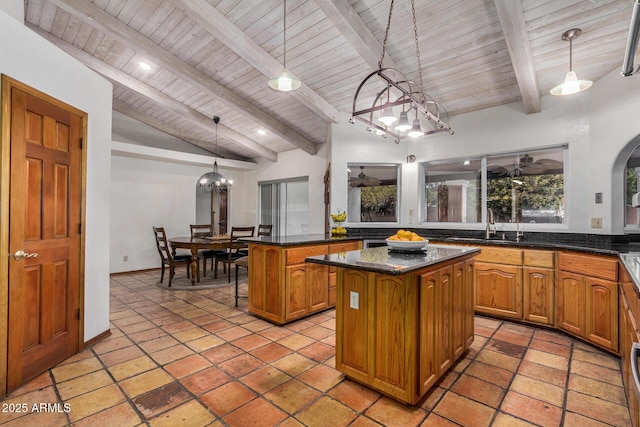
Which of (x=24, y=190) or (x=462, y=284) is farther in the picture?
(x=462, y=284)

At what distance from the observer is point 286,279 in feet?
10.4

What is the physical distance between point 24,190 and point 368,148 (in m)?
4.12

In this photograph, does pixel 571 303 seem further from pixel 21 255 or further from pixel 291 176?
pixel 291 176

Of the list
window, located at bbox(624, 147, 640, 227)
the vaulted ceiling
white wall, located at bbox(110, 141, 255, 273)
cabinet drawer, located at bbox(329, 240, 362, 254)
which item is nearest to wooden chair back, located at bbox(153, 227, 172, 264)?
white wall, located at bbox(110, 141, 255, 273)

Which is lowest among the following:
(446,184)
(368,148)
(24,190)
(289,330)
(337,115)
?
(289,330)

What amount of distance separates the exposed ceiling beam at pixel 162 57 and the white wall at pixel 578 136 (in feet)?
8.40

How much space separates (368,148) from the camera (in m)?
4.99

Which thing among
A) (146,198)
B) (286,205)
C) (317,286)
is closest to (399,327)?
(317,286)

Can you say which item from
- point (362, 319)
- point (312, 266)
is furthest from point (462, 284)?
point (312, 266)

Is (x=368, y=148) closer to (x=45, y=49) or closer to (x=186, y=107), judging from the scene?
(x=186, y=107)

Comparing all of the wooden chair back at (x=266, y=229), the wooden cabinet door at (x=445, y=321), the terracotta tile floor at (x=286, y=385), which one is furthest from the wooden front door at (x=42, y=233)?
the wooden chair back at (x=266, y=229)

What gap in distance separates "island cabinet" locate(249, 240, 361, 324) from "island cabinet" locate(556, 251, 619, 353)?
2.35m

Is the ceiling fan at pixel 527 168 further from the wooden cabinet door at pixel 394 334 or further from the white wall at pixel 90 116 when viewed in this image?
the white wall at pixel 90 116

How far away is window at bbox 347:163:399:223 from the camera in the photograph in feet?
16.7
